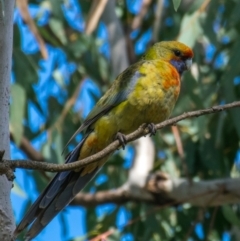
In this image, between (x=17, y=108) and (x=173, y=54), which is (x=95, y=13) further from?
(x=173, y=54)

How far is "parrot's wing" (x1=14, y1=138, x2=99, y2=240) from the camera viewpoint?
2.06 meters

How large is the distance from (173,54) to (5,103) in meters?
1.37

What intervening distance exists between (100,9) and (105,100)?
103cm

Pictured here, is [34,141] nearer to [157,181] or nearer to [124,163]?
[124,163]

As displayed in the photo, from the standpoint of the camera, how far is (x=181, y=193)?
3.33 meters

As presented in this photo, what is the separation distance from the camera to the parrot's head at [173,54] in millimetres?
2881

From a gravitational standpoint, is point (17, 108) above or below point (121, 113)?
above

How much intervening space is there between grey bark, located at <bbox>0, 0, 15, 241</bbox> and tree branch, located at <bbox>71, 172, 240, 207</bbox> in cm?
173

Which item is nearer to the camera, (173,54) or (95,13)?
(173,54)

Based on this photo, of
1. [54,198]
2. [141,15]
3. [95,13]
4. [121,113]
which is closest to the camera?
[54,198]

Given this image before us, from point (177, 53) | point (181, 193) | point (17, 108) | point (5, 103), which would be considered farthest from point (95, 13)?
point (5, 103)

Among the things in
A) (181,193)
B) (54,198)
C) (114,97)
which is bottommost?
(54,198)

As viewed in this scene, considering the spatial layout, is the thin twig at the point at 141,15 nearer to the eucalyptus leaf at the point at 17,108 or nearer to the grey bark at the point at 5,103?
the eucalyptus leaf at the point at 17,108

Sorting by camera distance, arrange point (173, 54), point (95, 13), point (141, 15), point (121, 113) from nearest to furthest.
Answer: point (121, 113)
point (173, 54)
point (95, 13)
point (141, 15)
